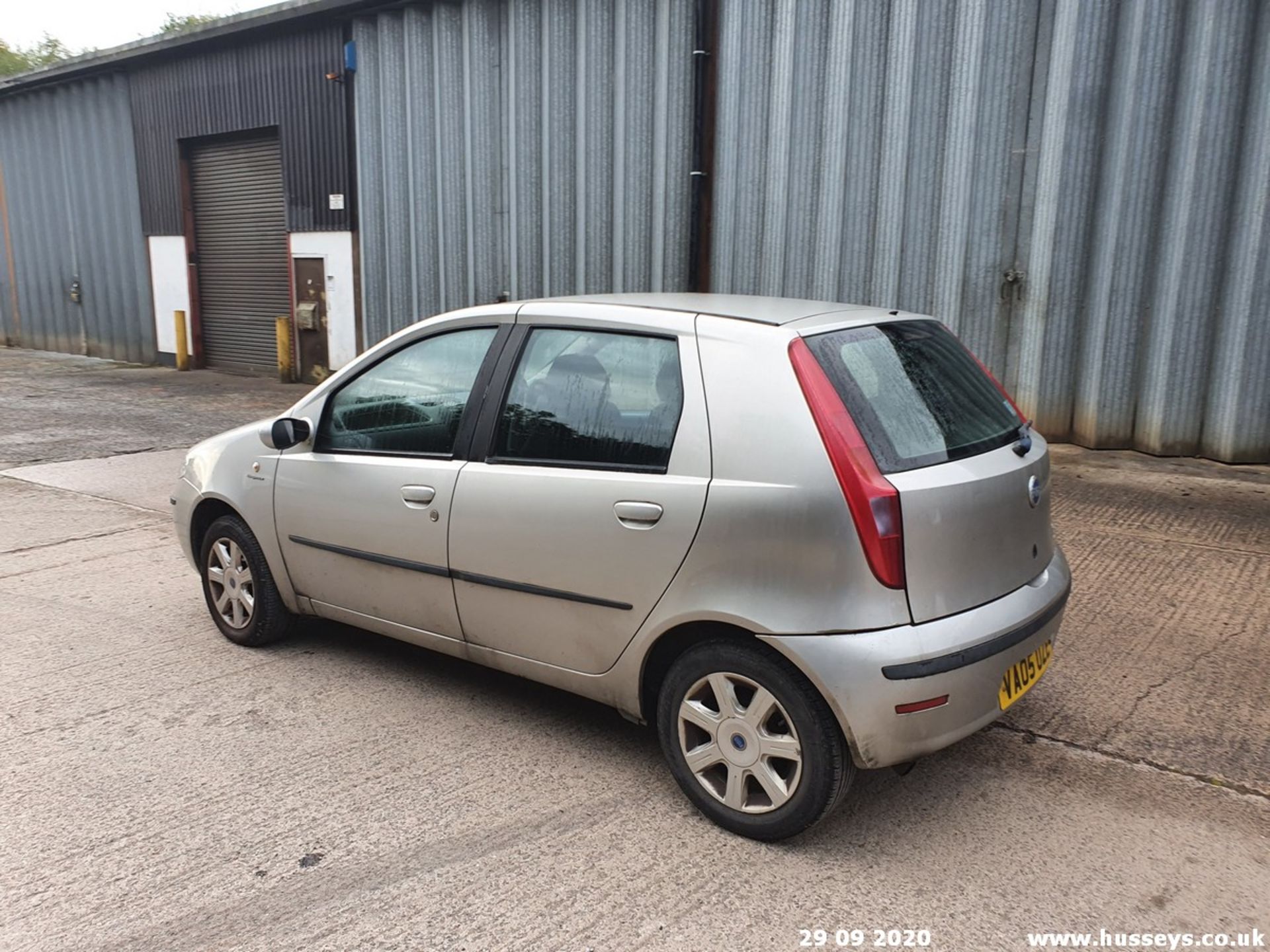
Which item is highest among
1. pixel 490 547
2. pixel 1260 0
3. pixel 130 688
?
pixel 1260 0

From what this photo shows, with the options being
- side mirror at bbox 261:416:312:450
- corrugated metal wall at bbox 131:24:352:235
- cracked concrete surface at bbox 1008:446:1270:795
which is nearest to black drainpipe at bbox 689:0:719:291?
cracked concrete surface at bbox 1008:446:1270:795

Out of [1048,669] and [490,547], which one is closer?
[490,547]

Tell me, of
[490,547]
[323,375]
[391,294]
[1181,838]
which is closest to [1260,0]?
[1181,838]

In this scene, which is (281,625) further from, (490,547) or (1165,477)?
→ (1165,477)

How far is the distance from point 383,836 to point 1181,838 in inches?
93.7

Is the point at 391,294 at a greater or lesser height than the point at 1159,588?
greater

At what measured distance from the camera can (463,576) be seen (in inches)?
141

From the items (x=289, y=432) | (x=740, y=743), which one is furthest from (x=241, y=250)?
(x=740, y=743)

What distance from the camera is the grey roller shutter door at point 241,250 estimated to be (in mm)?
14594

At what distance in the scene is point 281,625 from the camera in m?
4.50

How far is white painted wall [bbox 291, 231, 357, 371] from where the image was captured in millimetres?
13469

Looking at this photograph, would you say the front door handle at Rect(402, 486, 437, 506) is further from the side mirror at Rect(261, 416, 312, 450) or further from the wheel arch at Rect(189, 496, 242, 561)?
the wheel arch at Rect(189, 496, 242, 561)

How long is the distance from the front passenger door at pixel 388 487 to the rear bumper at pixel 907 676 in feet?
4.72

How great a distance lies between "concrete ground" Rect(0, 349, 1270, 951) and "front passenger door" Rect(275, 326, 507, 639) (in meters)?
0.43
